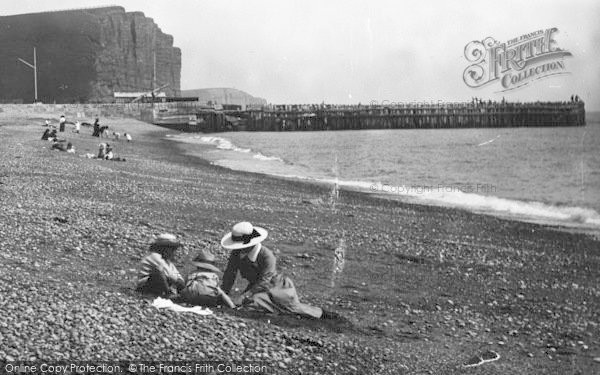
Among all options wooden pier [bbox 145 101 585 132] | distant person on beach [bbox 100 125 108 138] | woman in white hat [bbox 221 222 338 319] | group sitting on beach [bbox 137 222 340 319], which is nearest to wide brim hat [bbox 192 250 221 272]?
group sitting on beach [bbox 137 222 340 319]

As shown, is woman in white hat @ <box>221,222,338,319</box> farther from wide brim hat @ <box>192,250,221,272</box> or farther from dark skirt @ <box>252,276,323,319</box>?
wide brim hat @ <box>192,250,221,272</box>

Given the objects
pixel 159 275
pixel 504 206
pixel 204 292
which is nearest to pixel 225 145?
pixel 504 206

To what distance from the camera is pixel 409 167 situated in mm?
38250

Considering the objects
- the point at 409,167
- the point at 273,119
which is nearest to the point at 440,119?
the point at 273,119

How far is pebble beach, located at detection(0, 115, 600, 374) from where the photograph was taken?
5.39 meters

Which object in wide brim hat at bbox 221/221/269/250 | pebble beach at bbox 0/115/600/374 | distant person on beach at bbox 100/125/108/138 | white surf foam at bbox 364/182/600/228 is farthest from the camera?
distant person on beach at bbox 100/125/108/138

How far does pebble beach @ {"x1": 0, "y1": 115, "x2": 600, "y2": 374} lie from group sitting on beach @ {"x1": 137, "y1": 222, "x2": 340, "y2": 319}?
0.20 m

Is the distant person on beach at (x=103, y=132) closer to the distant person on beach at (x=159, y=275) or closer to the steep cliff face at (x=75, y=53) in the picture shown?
the distant person on beach at (x=159, y=275)

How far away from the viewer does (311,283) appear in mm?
8141

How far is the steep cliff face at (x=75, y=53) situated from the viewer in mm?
94875

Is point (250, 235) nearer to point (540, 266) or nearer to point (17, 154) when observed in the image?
point (540, 266)

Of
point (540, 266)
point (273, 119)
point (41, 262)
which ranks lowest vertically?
point (540, 266)

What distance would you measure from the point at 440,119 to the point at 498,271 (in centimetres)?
8608

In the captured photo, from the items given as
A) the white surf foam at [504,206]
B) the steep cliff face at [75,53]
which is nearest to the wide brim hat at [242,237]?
the white surf foam at [504,206]
